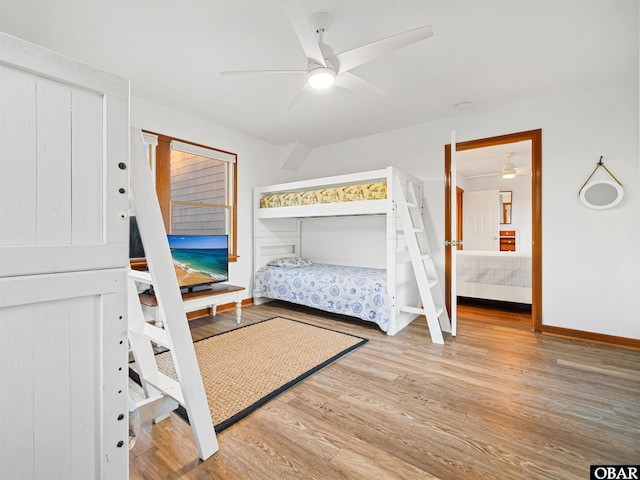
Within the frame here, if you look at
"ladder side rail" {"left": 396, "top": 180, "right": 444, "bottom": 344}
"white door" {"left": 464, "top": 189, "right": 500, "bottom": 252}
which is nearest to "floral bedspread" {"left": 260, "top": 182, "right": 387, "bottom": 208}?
"ladder side rail" {"left": 396, "top": 180, "right": 444, "bottom": 344}

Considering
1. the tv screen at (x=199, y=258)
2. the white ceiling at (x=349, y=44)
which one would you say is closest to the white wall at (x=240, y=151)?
the white ceiling at (x=349, y=44)

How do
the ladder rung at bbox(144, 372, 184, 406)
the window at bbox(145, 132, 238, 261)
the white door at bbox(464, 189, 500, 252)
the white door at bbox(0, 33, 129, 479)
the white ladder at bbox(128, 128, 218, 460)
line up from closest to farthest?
the white door at bbox(0, 33, 129, 479)
the white ladder at bbox(128, 128, 218, 460)
the ladder rung at bbox(144, 372, 184, 406)
the window at bbox(145, 132, 238, 261)
the white door at bbox(464, 189, 500, 252)

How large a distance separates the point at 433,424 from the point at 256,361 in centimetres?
134

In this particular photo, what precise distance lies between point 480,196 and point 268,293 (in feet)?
17.7

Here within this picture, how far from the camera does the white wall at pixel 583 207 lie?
8.84ft

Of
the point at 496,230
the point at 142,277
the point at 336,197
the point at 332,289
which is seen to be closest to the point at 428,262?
the point at 332,289

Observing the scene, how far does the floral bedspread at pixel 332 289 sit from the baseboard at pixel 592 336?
1.68m

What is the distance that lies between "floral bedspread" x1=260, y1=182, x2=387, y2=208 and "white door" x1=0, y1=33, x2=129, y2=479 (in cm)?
261

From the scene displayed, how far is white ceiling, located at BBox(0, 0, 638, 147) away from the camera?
185 cm

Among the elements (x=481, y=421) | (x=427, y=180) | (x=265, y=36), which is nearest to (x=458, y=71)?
(x=427, y=180)

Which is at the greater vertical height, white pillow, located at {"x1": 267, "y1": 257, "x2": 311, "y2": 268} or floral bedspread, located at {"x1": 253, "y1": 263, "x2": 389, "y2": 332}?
white pillow, located at {"x1": 267, "y1": 257, "x2": 311, "y2": 268}

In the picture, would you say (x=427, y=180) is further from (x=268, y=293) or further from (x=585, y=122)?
(x=268, y=293)

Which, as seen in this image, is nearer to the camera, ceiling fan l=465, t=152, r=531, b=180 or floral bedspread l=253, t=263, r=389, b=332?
floral bedspread l=253, t=263, r=389, b=332

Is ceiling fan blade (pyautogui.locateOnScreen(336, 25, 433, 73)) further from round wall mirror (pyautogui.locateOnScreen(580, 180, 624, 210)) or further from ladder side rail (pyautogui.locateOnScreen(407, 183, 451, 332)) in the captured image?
round wall mirror (pyautogui.locateOnScreen(580, 180, 624, 210))
